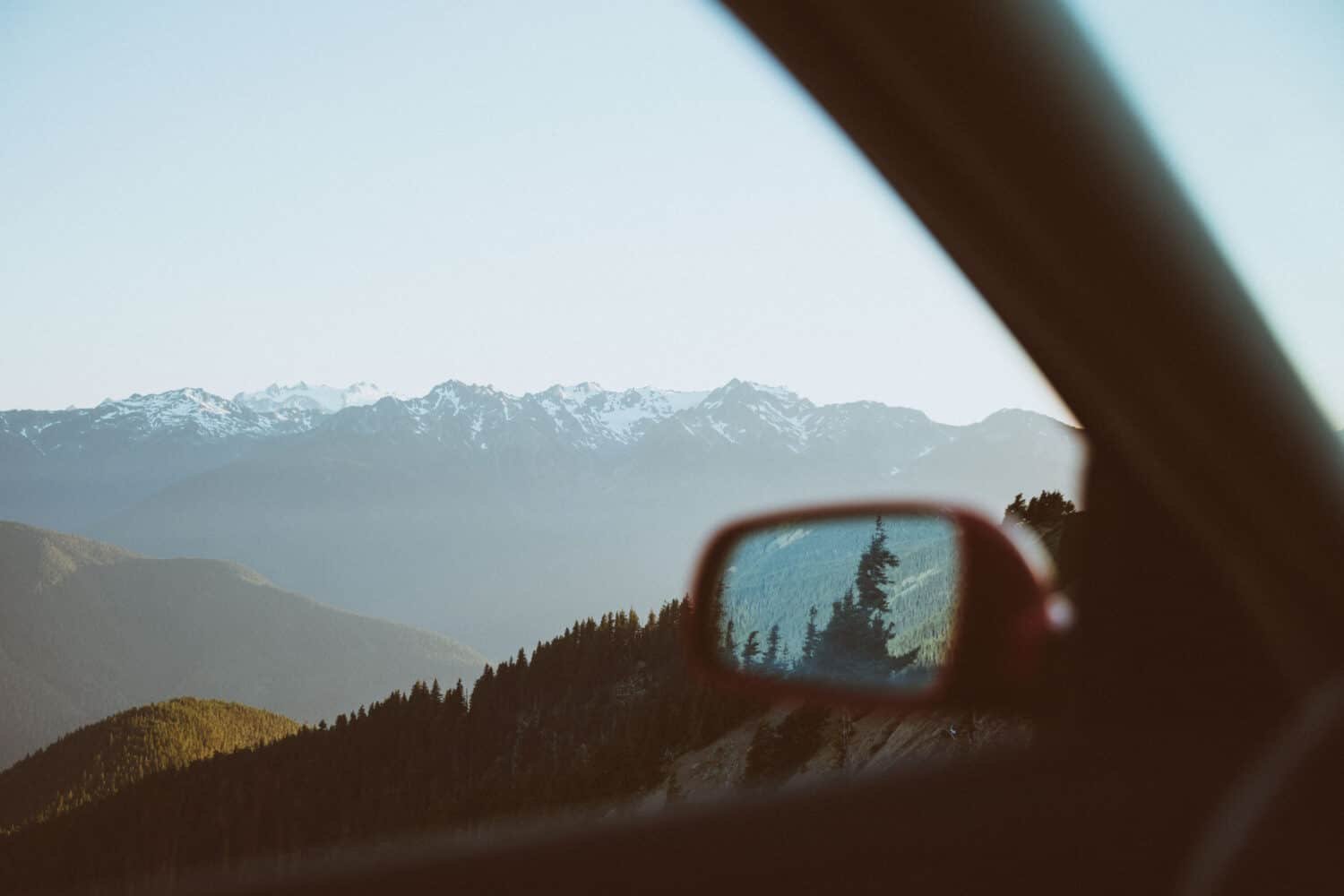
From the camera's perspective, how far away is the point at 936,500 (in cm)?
245

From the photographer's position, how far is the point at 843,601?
2.64 meters

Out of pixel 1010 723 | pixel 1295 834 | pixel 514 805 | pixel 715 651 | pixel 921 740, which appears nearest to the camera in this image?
pixel 1295 834

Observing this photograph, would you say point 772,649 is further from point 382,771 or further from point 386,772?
point 382,771

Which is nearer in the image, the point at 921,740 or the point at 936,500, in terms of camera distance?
the point at 936,500

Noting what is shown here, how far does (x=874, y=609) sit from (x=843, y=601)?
0.11 m

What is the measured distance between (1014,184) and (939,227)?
200 mm

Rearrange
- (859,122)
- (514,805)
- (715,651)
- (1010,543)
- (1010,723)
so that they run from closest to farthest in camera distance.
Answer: (859,122)
(1010,543)
(1010,723)
(715,651)
(514,805)

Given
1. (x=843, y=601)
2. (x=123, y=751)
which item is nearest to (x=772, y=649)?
(x=843, y=601)

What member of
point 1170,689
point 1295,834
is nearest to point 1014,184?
point 1170,689

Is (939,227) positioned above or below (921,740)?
above

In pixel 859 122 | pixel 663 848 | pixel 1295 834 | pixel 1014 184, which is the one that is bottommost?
pixel 1295 834

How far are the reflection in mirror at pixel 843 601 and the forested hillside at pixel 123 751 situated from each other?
117 metres

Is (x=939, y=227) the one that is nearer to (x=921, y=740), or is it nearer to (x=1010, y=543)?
(x=1010, y=543)

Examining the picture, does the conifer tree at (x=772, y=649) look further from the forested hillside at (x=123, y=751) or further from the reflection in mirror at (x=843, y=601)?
the forested hillside at (x=123, y=751)
